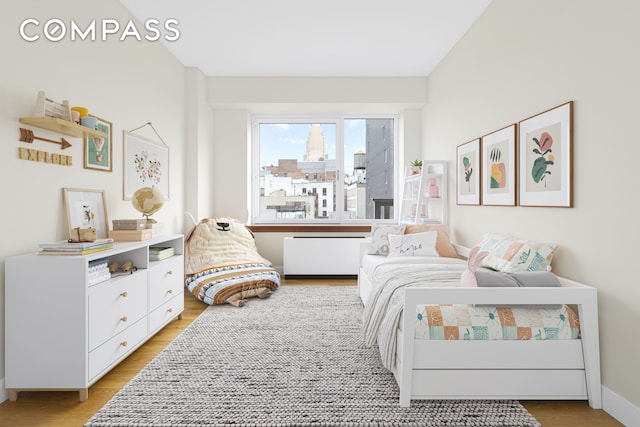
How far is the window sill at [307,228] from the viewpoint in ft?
16.2

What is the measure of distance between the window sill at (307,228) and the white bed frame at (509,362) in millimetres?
3108

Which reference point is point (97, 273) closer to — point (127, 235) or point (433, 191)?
point (127, 235)

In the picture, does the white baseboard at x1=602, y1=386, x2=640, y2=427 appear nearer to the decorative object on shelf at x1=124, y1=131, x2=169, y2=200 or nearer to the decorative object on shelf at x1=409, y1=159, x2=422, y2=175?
the decorative object on shelf at x1=409, y1=159, x2=422, y2=175

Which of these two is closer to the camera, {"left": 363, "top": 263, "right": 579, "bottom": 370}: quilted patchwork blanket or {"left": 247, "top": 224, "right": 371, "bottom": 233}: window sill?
{"left": 363, "top": 263, "right": 579, "bottom": 370}: quilted patchwork blanket

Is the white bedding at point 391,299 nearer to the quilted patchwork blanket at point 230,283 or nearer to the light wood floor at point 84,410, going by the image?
the light wood floor at point 84,410

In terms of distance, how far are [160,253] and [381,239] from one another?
2.07 m

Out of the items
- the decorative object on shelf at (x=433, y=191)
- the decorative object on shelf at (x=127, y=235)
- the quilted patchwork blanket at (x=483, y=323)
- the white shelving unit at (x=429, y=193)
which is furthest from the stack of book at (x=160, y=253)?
the decorative object on shelf at (x=433, y=191)

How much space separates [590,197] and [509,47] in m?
1.37

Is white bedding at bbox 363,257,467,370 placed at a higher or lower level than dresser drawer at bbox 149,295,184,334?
higher

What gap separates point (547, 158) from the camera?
2297 mm

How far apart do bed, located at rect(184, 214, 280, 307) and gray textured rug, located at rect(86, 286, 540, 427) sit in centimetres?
59

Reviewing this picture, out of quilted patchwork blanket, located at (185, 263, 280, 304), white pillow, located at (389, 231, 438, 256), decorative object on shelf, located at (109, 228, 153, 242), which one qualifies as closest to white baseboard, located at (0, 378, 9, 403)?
decorative object on shelf, located at (109, 228, 153, 242)

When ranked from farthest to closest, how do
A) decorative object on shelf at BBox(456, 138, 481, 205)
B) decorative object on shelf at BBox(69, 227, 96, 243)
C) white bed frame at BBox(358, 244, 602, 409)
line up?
decorative object on shelf at BBox(456, 138, 481, 205) < decorative object on shelf at BBox(69, 227, 96, 243) < white bed frame at BBox(358, 244, 602, 409)

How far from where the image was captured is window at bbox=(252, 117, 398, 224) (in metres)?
5.35
